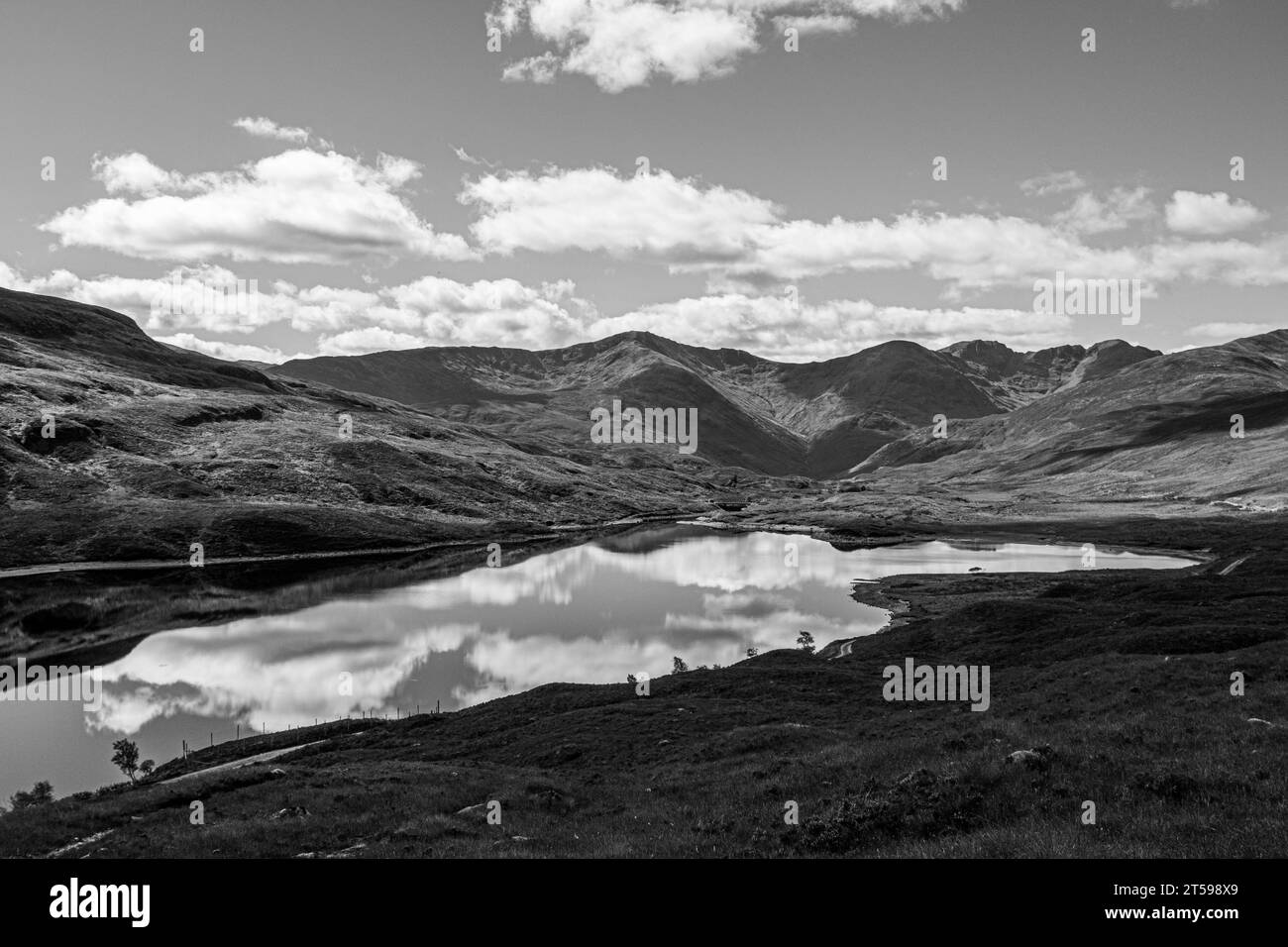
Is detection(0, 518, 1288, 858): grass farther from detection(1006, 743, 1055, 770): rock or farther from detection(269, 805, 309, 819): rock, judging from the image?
detection(269, 805, 309, 819): rock

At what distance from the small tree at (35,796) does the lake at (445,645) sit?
6.13ft

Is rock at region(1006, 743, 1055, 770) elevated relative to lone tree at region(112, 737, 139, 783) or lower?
elevated

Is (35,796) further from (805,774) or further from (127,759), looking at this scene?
(805,774)

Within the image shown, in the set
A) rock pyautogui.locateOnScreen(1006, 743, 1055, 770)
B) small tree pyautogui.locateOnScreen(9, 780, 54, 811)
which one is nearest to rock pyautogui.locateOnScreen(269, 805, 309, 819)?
rock pyautogui.locateOnScreen(1006, 743, 1055, 770)

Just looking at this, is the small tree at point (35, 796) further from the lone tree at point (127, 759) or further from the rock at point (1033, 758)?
the rock at point (1033, 758)

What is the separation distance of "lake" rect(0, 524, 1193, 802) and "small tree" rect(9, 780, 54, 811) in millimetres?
1869

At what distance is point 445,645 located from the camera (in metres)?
85.2

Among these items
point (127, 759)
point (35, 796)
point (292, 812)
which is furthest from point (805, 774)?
point (127, 759)

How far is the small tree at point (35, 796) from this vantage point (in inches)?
1565

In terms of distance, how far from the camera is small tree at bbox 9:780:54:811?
39.8 metres

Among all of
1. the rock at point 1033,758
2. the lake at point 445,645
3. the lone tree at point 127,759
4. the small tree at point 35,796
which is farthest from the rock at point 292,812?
the lake at point 445,645

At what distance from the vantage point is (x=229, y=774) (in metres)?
34.5

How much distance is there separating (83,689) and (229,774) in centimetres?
4507
